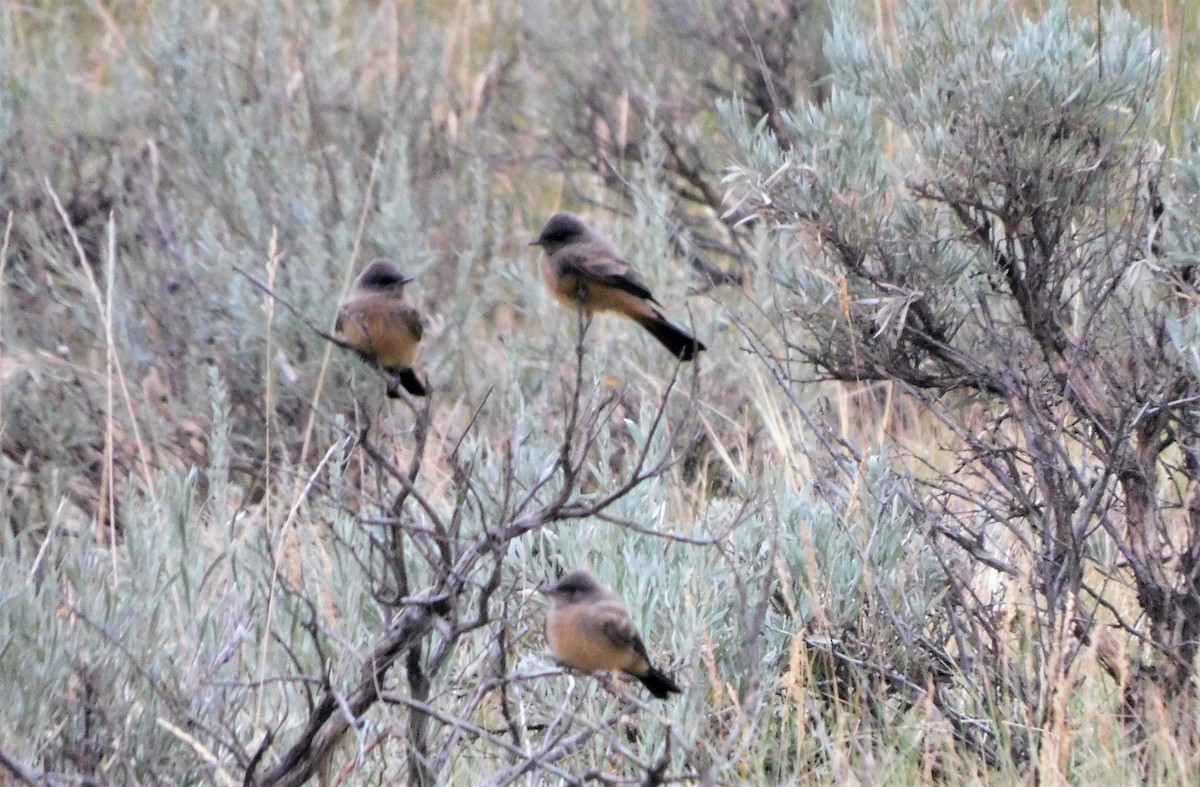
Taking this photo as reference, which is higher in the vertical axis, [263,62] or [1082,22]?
[1082,22]

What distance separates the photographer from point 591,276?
4.26 metres

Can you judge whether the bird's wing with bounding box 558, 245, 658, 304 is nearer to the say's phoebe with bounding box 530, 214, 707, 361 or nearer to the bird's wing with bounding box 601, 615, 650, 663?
the say's phoebe with bounding box 530, 214, 707, 361

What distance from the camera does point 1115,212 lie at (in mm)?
4188

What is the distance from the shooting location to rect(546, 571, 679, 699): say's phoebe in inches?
116

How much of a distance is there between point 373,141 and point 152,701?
15.2 feet

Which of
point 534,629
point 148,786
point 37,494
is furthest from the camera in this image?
point 37,494

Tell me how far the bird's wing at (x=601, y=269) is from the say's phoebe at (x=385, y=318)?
0.66m

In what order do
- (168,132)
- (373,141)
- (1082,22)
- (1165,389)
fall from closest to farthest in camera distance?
(1165,389) → (1082,22) → (168,132) → (373,141)

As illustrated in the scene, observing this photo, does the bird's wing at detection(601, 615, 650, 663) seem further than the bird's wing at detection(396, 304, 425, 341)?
No

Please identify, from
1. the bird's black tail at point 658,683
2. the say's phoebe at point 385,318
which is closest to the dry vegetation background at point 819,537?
the bird's black tail at point 658,683

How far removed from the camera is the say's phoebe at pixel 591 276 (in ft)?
14.0

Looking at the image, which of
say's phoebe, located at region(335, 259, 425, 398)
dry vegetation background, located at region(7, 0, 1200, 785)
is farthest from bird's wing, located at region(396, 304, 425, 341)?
dry vegetation background, located at region(7, 0, 1200, 785)

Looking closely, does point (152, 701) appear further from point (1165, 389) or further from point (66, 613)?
point (1165, 389)

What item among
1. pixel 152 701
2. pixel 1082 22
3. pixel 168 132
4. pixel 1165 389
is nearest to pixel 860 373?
pixel 1165 389
